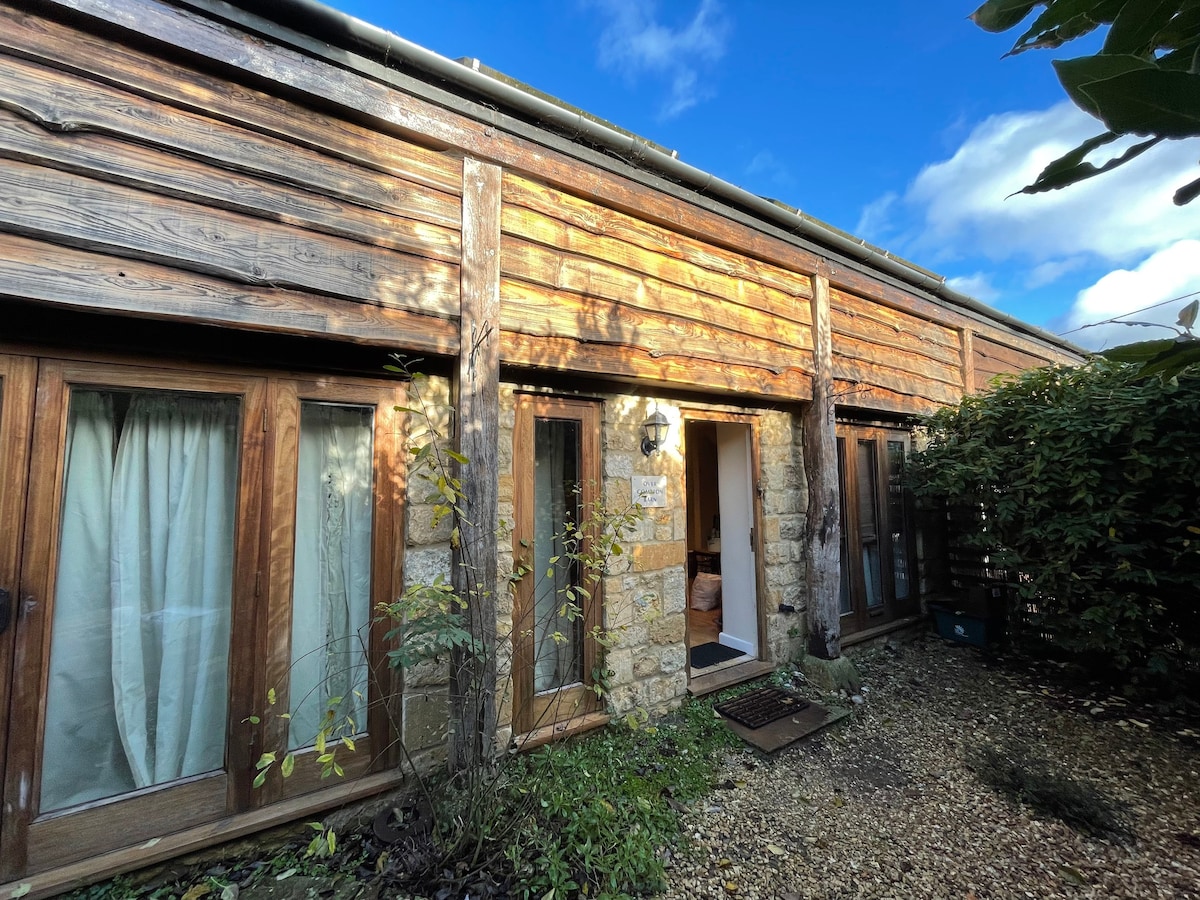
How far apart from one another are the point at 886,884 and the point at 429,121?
4.64 m

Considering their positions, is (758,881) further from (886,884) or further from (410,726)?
(410,726)

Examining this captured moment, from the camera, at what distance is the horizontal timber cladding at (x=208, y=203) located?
197cm

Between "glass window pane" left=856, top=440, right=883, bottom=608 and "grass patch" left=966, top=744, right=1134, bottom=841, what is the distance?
204 cm

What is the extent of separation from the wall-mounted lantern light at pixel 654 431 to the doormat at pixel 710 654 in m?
2.08

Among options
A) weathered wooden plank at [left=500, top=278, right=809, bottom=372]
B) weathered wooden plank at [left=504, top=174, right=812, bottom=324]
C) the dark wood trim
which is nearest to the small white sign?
weathered wooden plank at [left=500, top=278, right=809, bottom=372]

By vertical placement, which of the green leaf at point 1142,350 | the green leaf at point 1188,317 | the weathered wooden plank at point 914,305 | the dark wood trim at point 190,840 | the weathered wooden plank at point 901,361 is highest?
the weathered wooden plank at point 914,305

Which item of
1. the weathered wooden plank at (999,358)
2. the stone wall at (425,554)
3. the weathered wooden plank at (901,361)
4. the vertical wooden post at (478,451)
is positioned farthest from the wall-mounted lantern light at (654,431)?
the weathered wooden plank at (999,358)

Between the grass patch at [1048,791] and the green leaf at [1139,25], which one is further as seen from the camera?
the grass patch at [1048,791]

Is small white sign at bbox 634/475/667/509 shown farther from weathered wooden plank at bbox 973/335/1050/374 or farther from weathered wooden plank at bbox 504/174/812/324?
weathered wooden plank at bbox 973/335/1050/374

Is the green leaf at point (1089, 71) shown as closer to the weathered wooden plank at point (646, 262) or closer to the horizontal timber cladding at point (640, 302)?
the horizontal timber cladding at point (640, 302)

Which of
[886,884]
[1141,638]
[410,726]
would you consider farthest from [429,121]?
[1141,638]

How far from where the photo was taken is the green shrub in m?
3.74

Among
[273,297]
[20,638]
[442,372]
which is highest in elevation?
[273,297]

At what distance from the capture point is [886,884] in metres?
2.37
